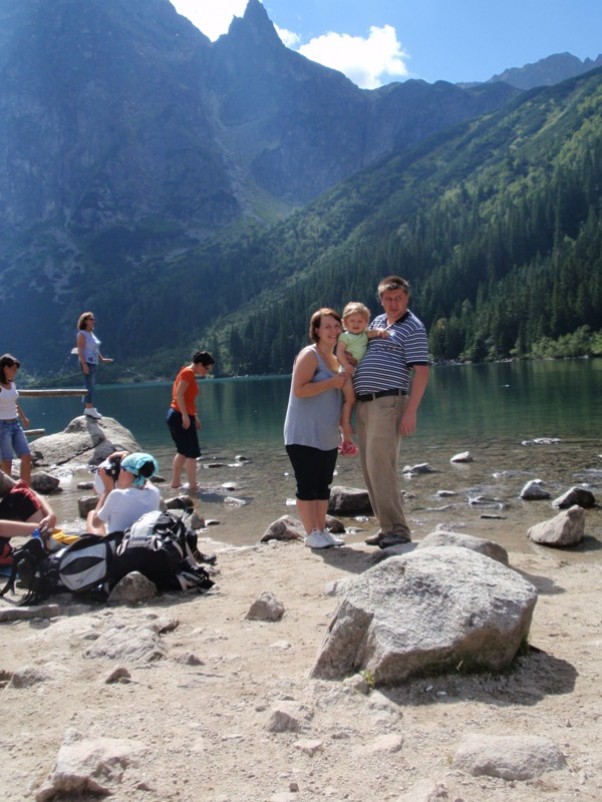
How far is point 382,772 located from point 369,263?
190 m

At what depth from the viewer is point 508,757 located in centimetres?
351

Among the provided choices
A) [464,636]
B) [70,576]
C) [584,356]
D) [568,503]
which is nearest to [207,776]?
[464,636]

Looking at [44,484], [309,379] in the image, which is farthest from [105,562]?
[44,484]

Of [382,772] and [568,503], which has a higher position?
[382,772]

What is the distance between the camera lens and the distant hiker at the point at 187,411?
1548cm

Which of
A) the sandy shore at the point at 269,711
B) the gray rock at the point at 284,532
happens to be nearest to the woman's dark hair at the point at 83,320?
the gray rock at the point at 284,532

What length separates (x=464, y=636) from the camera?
14.9 feet

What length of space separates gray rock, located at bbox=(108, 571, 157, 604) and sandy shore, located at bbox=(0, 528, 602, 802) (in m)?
0.56

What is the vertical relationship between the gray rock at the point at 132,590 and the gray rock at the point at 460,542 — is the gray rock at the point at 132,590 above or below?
below

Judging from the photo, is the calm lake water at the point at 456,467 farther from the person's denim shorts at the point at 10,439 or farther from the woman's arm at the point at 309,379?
the woman's arm at the point at 309,379

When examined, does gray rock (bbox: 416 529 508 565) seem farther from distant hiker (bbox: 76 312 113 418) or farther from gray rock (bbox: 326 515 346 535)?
distant hiker (bbox: 76 312 113 418)

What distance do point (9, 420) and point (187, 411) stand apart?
3.79m

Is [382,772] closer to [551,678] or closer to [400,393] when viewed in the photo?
[551,678]

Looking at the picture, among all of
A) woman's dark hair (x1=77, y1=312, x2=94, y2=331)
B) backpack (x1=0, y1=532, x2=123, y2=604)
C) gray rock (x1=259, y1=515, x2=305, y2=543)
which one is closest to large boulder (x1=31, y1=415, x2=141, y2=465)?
woman's dark hair (x1=77, y1=312, x2=94, y2=331)
